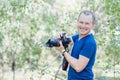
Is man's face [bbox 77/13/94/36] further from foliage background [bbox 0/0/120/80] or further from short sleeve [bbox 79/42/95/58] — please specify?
foliage background [bbox 0/0/120/80]

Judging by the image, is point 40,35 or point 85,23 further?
point 40,35

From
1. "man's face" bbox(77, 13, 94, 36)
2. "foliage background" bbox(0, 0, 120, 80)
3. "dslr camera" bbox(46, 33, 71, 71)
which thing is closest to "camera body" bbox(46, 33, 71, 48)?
"dslr camera" bbox(46, 33, 71, 71)

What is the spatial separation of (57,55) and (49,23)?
2.03 ft

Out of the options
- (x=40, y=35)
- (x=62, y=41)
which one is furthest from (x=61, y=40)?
(x=40, y=35)

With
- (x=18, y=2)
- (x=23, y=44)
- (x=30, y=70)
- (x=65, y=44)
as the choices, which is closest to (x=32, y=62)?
(x=30, y=70)

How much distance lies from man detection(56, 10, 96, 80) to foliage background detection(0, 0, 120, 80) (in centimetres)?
264

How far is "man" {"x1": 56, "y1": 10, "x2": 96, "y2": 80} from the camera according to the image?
232cm

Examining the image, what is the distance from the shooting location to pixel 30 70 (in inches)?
221

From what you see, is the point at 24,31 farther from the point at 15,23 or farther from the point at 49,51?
the point at 49,51

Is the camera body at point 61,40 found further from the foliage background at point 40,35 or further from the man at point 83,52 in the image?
the foliage background at point 40,35

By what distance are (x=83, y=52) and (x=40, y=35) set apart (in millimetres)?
3643

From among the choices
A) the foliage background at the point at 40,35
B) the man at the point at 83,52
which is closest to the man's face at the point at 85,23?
the man at the point at 83,52

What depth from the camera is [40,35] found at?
5926 millimetres

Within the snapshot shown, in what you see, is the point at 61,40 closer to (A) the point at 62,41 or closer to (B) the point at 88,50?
(A) the point at 62,41
